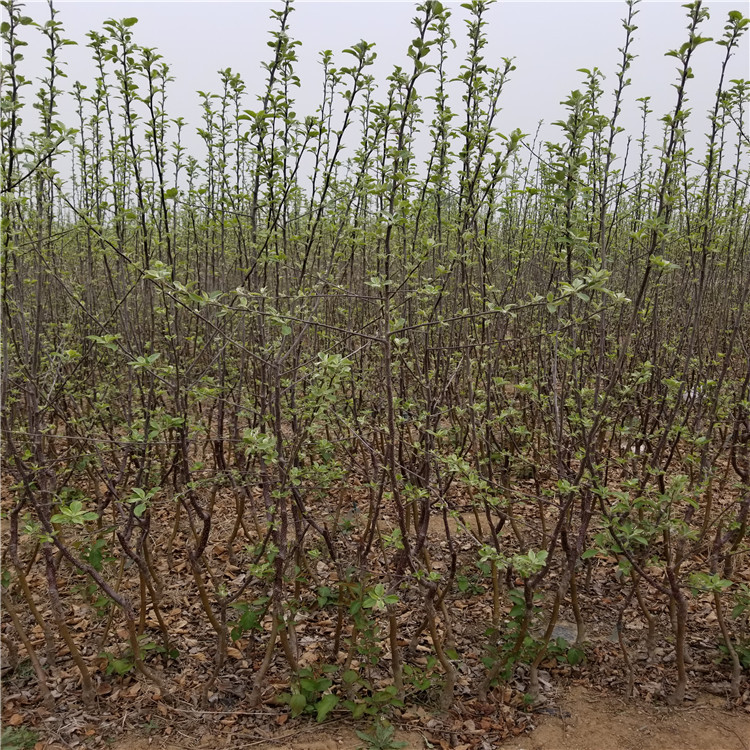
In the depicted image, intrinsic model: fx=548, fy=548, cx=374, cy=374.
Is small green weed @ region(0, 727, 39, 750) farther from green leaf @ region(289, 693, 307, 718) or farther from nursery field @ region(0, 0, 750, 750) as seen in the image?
green leaf @ region(289, 693, 307, 718)

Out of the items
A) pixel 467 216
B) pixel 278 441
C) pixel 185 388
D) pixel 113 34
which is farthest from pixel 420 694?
pixel 113 34

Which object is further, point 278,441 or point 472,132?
point 472,132

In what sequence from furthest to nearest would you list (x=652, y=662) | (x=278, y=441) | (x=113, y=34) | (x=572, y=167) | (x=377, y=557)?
1. (x=377, y=557)
2. (x=652, y=662)
3. (x=113, y=34)
4. (x=278, y=441)
5. (x=572, y=167)

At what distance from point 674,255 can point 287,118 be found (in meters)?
4.70

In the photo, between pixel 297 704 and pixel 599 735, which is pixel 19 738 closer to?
pixel 297 704

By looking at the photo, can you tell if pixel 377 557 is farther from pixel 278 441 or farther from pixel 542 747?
pixel 278 441

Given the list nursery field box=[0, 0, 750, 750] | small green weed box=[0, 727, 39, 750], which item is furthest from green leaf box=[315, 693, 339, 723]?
small green weed box=[0, 727, 39, 750]

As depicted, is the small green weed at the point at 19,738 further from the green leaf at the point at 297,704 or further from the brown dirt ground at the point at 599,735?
the green leaf at the point at 297,704

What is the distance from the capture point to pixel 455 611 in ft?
11.2

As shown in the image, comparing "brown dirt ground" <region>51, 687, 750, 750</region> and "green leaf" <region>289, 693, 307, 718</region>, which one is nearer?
"brown dirt ground" <region>51, 687, 750, 750</region>

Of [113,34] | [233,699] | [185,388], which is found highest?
[113,34]

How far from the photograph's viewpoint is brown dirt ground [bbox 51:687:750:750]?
96.4 inches

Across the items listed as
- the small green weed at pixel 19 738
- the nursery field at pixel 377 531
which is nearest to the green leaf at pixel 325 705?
the nursery field at pixel 377 531

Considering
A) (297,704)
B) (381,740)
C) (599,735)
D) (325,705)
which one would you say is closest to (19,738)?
(297,704)
